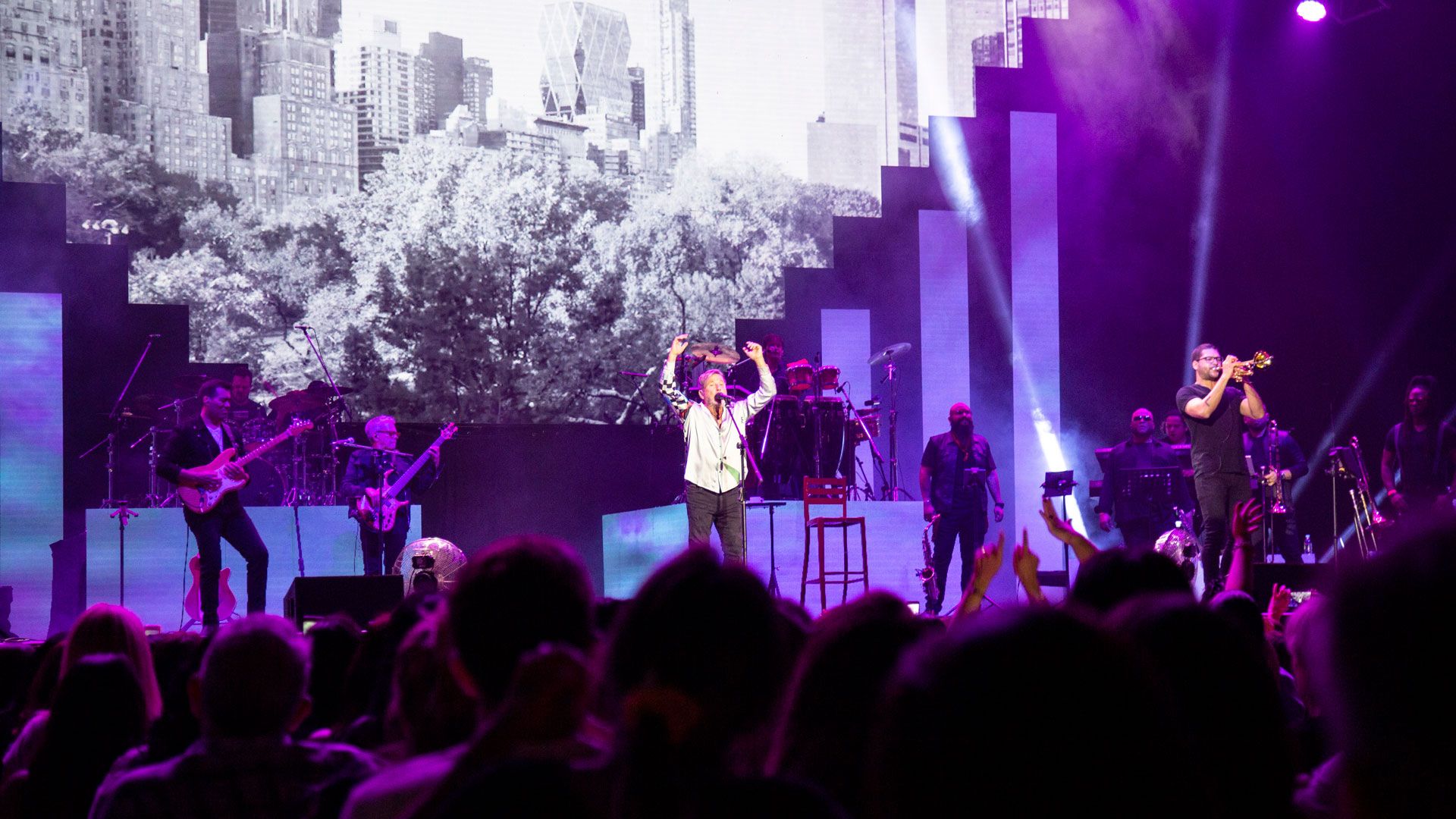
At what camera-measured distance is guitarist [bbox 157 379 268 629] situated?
9.04 meters

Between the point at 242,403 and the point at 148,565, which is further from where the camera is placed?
the point at 242,403

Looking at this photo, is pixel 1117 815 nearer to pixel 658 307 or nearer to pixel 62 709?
pixel 62 709

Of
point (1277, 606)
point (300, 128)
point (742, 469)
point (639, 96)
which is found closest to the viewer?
point (1277, 606)

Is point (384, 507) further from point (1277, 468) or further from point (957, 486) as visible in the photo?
point (1277, 468)

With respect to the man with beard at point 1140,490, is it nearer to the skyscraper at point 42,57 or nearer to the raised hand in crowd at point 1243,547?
the raised hand in crowd at point 1243,547

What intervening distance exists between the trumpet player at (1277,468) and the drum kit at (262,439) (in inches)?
319

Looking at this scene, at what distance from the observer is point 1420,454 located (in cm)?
981

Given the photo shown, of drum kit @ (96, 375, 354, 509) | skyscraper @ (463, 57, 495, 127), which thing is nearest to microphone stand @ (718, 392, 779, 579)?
drum kit @ (96, 375, 354, 509)

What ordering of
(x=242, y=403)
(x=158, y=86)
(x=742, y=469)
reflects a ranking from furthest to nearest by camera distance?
1. (x=158, y=86)
2. (x=242, y=403)
3. (x=742, y=469)

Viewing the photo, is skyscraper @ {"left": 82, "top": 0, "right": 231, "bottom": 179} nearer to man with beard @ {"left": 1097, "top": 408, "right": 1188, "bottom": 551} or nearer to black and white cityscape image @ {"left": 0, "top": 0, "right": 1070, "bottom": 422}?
black and white cityscape image @ {"left": 0, "top": 0, "right": 1070, "bottom": 422}

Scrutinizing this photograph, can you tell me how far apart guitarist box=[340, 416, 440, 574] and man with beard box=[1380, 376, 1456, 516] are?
7.64 m

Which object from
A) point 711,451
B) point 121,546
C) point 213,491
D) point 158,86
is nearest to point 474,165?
point 158,86

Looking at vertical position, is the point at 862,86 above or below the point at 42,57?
above

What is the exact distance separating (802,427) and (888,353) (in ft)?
4.06
